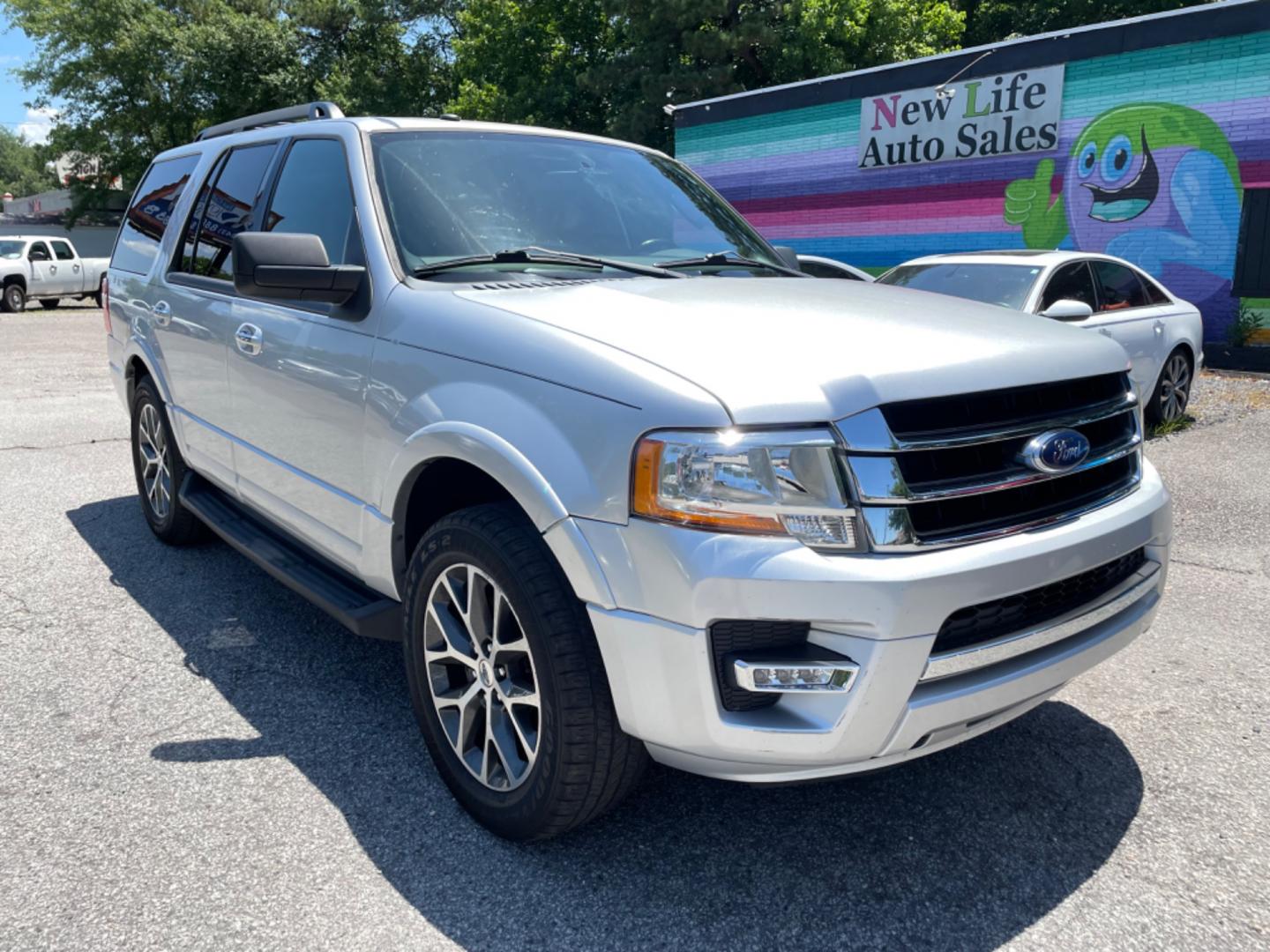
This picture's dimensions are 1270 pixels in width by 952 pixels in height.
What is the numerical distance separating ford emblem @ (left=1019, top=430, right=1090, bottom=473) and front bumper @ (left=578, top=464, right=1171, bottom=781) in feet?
0.65

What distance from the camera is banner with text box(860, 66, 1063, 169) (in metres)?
15.8

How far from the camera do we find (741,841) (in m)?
2.73

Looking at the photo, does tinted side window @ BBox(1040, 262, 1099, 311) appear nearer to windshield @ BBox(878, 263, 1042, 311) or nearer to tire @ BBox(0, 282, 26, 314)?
windshield @ BBox(878, 263, 1042, 311)

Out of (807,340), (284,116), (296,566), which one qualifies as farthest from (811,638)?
(284,116)

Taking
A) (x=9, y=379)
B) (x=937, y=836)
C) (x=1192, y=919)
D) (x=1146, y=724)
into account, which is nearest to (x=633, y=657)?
(x=937, y=836)

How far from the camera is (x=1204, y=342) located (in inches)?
561

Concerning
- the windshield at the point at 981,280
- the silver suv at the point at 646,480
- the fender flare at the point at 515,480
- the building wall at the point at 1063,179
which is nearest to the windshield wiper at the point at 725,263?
the silver suv at the point at 646,480

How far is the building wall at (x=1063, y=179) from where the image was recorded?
46.1 feet

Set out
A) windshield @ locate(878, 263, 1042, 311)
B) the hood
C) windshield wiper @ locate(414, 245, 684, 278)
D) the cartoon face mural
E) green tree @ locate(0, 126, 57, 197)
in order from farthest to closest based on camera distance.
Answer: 1. green tree @ locate(0, 126, 57, 197)
2. the cartoon face mural
3. windshield @ locate(878, 263, 1042, 311)
4. windshield wiper @ locate(414, 245, 684, 278)
5. the hood

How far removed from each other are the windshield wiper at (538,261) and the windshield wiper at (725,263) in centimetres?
19

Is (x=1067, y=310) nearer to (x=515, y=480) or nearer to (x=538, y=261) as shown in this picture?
(x=538, y=261)

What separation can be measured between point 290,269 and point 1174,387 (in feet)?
27.4

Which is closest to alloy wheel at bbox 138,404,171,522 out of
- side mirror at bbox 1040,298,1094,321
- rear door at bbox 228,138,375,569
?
rear door at bbox 228,138,375,569

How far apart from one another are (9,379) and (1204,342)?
15545mm
